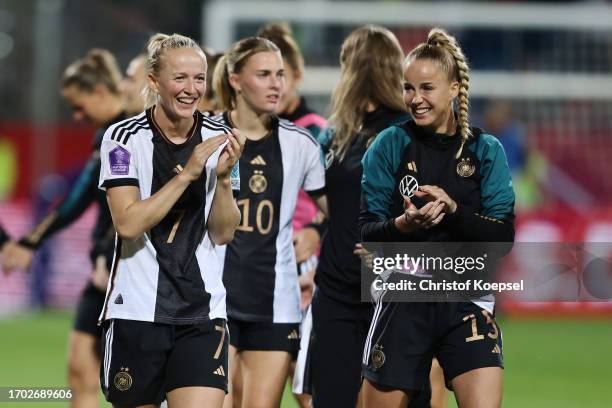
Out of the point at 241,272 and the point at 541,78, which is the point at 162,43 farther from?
the point at 541,78

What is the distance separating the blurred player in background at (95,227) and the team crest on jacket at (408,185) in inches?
103

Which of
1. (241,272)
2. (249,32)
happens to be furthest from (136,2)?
(241,272)

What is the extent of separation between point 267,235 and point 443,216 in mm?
1345

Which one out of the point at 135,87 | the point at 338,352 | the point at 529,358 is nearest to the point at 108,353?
the point at 338,352

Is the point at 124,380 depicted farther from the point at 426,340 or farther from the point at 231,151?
the point at 426,340

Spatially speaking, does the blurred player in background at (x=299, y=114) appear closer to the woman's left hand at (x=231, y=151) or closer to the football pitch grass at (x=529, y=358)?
the woman's left hand at (x=231, y=151)

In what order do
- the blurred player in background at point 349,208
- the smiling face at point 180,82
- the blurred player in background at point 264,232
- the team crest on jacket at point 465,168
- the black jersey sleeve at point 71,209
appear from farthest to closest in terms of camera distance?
1. the black jersey sleeve at point 71,209
2. the blurred player in background at point 349,208
3. the blurred player in background at point 264,232
4. the team crest on jacket at point 465,168
5. the smiling face at point 180,82

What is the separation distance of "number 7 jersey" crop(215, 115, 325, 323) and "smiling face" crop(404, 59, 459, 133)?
3.54 ft

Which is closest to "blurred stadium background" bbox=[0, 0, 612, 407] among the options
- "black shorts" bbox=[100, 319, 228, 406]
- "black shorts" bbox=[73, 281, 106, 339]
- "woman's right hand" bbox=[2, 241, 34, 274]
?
"woman's right hand" bbox=[2, 241, 34, 274]

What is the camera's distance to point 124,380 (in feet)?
16.4

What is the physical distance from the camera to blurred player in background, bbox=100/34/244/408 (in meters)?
4.95

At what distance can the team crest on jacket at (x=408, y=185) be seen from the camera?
5.18 meters

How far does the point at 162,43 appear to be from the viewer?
17.0ft

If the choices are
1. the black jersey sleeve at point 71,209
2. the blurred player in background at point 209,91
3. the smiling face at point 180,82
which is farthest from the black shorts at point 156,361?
the black jersey sleeve at point 71,209
